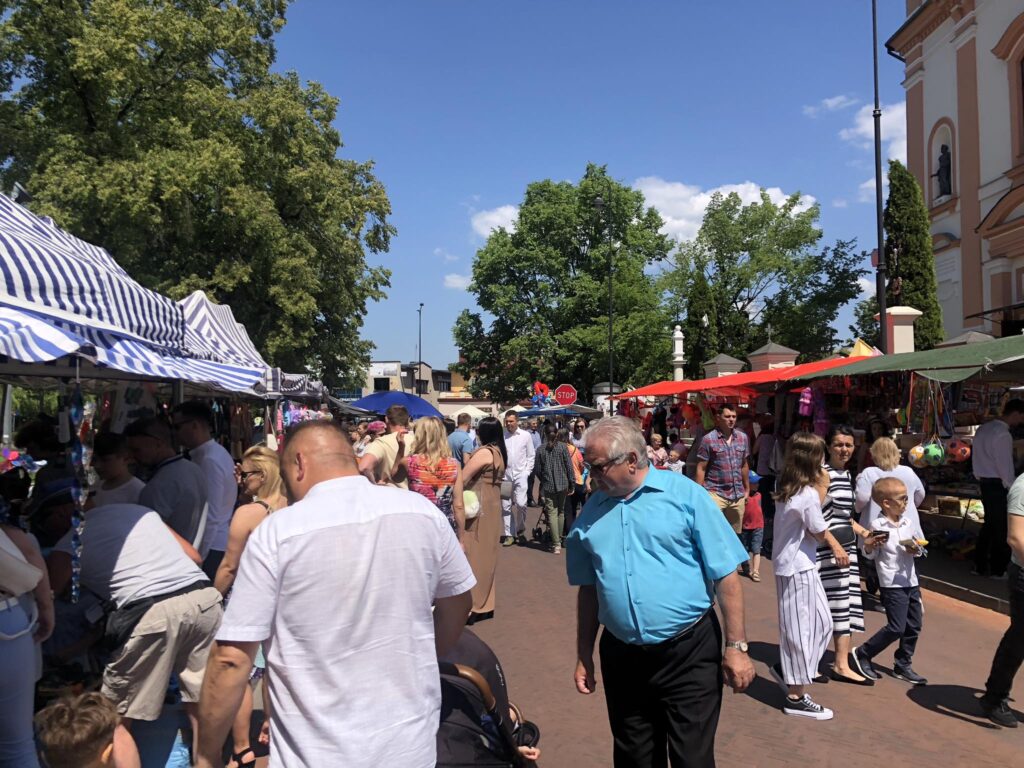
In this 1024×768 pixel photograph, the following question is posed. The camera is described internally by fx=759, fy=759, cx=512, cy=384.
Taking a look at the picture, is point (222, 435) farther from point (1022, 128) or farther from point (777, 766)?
point (1022, 128)

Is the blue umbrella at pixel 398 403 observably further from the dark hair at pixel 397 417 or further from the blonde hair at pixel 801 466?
the blonde hair at pixel 801 466

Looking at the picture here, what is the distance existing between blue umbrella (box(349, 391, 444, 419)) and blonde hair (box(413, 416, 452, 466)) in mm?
9749

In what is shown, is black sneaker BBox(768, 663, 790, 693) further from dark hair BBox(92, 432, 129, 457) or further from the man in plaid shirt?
dark hair BBox(92, 432, 129, 457)

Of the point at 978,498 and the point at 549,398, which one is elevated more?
the point at 549,398

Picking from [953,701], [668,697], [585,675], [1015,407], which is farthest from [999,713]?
[1015,407]

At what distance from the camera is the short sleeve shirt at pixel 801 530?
5148mm

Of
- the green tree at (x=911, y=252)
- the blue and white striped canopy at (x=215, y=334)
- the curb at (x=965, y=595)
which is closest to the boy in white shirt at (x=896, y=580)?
the curb at (x=965, y=595)

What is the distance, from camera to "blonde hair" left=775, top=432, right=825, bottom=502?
5188mm

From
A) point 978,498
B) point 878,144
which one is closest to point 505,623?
point 978,498

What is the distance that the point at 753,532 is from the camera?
30.0ft

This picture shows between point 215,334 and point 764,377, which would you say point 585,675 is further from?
point 764,377

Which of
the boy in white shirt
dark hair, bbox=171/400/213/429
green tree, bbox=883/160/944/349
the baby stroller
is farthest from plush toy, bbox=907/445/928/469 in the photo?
green tree, bbox=883/160/944/349

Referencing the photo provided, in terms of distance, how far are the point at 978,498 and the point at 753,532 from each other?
381cm

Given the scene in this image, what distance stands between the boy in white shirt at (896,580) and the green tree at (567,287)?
3185 centimetres
